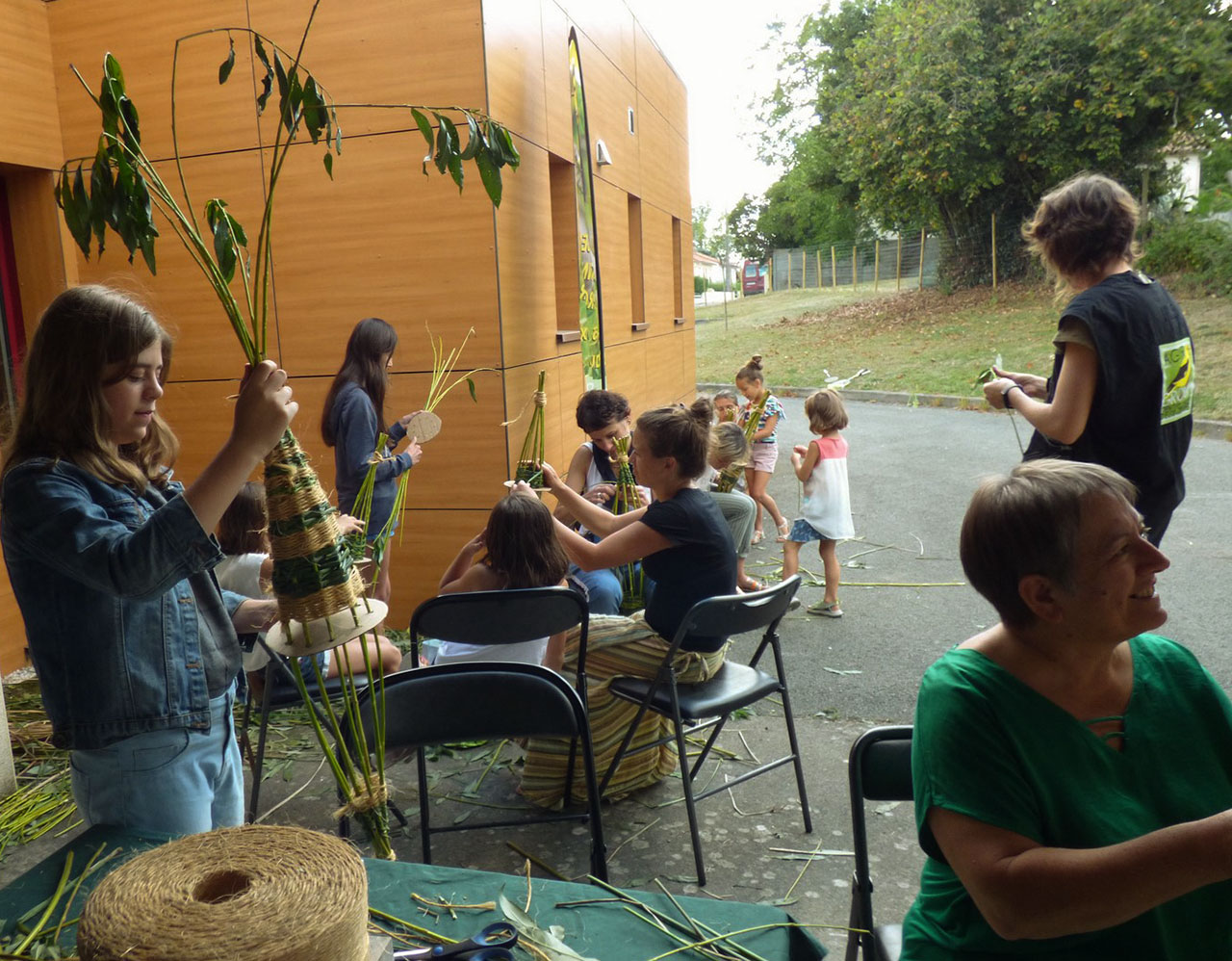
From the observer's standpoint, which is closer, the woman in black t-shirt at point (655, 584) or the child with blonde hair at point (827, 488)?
the woman in black t-shirt at point (655, 584)

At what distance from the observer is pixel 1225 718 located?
56.9 inches

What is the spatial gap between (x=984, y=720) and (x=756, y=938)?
1.57 ft

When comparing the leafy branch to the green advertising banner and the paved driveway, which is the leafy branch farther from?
the green advertising banner

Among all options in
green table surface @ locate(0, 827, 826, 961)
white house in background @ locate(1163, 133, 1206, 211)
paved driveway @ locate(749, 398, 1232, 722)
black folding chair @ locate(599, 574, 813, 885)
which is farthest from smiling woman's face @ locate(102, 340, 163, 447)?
white house in background @ locate(1163, 133, 1206, 211)

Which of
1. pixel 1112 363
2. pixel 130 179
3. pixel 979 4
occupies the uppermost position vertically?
pixel 979 4

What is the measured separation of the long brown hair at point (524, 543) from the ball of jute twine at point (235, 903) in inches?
87.9

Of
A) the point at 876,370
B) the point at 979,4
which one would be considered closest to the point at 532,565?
the point at 876,370

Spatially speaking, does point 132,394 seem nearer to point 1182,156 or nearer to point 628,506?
point 628,506

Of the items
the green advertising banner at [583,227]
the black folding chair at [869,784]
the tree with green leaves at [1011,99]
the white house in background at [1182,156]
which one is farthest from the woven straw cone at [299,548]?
the white house in background at [1182,156]

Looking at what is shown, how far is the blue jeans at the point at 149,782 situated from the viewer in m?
1.68

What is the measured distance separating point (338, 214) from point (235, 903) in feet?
15.9

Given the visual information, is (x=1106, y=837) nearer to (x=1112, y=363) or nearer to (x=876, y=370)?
(x=1112, y=363)

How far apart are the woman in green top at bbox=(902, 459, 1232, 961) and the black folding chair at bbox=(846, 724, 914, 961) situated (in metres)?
0.34

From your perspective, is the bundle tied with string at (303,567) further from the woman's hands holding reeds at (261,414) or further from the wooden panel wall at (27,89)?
the wooden panel wall at (27,89)
